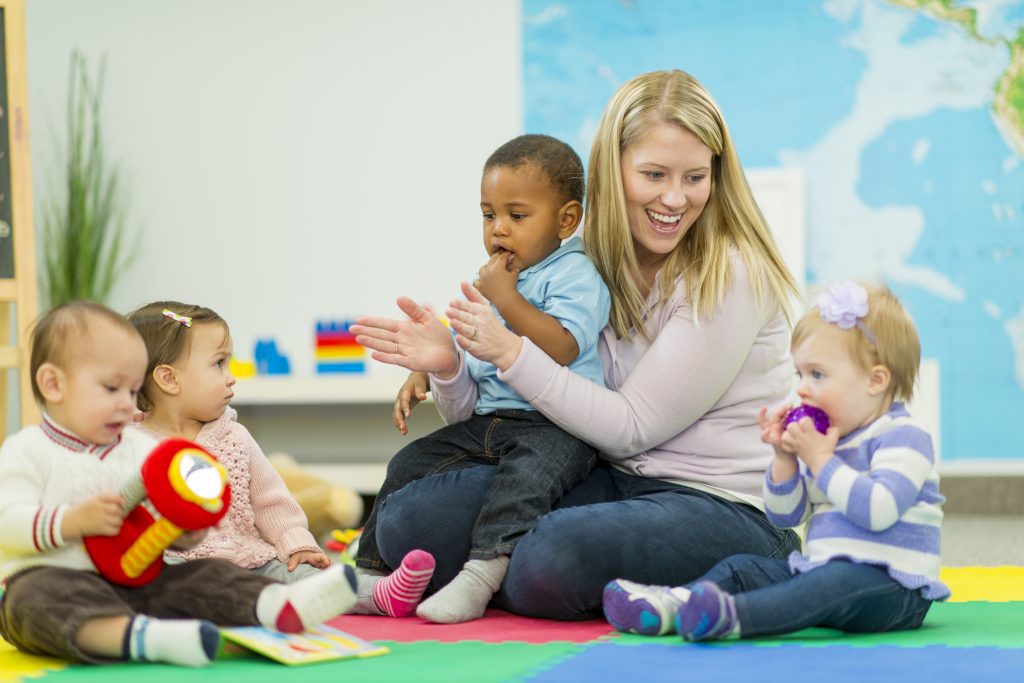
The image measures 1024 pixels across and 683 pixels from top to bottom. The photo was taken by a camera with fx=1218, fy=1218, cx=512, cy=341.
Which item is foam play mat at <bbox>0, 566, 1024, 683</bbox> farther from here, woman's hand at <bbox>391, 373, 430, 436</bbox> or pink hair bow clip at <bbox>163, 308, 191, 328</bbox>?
pink hair bow clip at <bbox>163, 308, 191, 328</bbox>

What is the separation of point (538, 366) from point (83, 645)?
0.73 m

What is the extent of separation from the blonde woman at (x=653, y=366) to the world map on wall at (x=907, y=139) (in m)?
2.12

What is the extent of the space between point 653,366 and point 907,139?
2460 mm

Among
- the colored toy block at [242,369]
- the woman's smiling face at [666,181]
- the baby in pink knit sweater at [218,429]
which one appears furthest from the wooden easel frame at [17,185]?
the woman's smiling face at [666,181]

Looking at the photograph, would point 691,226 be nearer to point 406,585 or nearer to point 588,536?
point 588,536

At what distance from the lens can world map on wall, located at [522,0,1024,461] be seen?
3891 mm

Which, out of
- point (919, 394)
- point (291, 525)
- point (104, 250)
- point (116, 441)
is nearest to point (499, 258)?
point (291, 525)

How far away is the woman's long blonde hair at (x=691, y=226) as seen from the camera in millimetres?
1887

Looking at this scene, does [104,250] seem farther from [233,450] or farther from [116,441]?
[116,441]

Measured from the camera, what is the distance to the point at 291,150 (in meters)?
4.48

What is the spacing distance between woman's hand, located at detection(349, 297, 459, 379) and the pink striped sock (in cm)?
29

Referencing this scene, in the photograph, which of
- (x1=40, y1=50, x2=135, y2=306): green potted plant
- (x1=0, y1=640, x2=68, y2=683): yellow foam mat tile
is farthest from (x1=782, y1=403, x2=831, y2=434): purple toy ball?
(x1=40, y1=50, x2=135, y2=306): green potted plant

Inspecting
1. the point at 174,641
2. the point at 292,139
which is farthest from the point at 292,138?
the point at 174,641

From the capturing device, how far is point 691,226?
1978 millimetres
